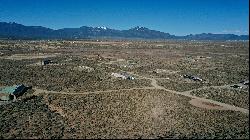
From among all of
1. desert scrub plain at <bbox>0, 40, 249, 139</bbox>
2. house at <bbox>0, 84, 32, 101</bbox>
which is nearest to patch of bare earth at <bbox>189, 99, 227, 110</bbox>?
desert scrub plain at <bbox>0, 40, 249, 139</bbox>

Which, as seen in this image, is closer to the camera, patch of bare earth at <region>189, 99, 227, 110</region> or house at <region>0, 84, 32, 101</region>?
patch of bare earth at <region>189, 99, 227, 110</region>

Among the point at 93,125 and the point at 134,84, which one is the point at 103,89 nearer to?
the point at 134,84

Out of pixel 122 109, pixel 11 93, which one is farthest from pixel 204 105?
pixel 11 93

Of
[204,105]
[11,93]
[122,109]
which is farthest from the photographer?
[11,93]

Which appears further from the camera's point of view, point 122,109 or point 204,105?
point 204,105

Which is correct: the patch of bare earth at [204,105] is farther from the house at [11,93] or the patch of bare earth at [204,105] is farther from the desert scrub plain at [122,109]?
the house at [11,93]

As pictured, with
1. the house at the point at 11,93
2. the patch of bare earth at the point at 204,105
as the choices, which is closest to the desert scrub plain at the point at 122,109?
the patch of bare earth at the point at 204,105

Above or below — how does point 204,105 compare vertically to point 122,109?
below

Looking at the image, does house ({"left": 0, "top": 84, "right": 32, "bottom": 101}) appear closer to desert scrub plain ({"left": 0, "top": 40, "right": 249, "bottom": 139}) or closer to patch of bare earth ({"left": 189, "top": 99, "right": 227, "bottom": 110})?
desert scrub plain ({"left": 0, "top": 40, "right": 249, "bottom": 139})

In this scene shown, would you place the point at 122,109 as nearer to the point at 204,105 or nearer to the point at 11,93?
the point at 204,105

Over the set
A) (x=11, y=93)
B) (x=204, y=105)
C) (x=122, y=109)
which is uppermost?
(x=11, y=93)

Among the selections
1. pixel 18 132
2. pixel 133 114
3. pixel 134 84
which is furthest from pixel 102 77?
pixel 18 132
